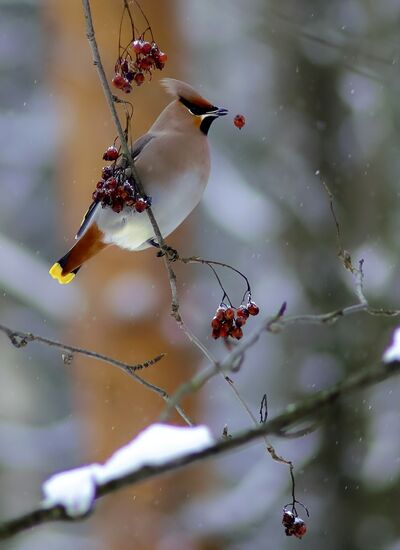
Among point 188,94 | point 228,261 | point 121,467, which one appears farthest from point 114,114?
point 228,261

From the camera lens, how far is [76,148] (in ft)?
12.6

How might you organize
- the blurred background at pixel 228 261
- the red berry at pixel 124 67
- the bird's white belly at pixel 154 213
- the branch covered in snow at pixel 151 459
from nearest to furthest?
the branch covered in snow at pixel 151 459 → the red berry at pixel 124 67 → the bird's white belly at pixel 154 213 → the blurred background at pixel 228 261

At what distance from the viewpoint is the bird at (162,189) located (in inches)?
94.7

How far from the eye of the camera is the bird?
7.89 ft

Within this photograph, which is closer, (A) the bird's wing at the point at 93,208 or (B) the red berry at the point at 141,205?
(B) the red berry at the point at 141,205

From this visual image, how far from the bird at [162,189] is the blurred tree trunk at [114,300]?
3.82 ft

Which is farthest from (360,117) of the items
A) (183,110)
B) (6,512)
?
(6,512)

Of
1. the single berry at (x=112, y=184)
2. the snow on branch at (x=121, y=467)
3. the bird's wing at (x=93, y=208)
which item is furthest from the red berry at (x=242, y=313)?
the snow on branch at (x=121, y=467)

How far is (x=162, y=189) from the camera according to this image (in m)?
2.41

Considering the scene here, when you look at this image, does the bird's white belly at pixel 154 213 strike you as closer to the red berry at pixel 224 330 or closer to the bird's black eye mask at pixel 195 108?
the bird's black eye mask at pixel 195 108

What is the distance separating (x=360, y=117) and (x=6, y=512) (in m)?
4.34

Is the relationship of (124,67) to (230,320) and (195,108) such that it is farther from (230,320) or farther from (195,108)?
(195,108)

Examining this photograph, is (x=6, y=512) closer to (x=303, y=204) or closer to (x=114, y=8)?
(x=303, y=204)

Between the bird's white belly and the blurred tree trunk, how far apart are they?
1.22 metres
